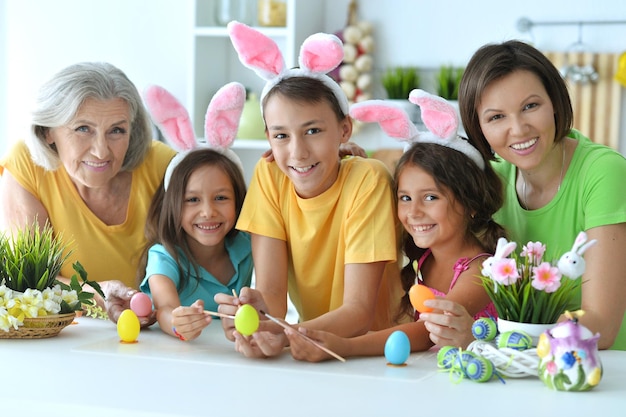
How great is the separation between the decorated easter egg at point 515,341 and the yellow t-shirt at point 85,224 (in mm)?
1129

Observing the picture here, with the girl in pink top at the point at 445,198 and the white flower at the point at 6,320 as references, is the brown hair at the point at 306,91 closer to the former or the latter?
the girl in pink top at the point at 445,198

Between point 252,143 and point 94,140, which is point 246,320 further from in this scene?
point 252,143

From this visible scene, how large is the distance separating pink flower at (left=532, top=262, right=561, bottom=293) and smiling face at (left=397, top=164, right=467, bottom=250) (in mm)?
436

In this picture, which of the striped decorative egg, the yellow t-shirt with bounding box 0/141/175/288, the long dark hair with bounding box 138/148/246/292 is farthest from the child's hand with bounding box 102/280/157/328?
the striped decorative egg

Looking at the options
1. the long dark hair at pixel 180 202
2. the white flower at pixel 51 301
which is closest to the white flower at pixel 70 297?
the white flower at pixel 51 301

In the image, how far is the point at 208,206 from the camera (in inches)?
81.6

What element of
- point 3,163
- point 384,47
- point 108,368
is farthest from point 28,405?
point 384,47

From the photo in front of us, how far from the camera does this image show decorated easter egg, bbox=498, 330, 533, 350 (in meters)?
1.46

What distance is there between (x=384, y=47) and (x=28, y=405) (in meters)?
2.95

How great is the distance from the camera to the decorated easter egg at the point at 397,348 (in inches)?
60.5

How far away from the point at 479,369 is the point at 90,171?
1210 mm

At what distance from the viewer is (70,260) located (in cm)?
227

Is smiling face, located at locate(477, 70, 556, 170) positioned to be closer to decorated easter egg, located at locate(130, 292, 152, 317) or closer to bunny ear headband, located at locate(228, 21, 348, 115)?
bunny ear headband, located at locate(228, 21, 348, 115)

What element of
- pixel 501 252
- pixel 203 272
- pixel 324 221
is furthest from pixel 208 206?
pixel 501 252
